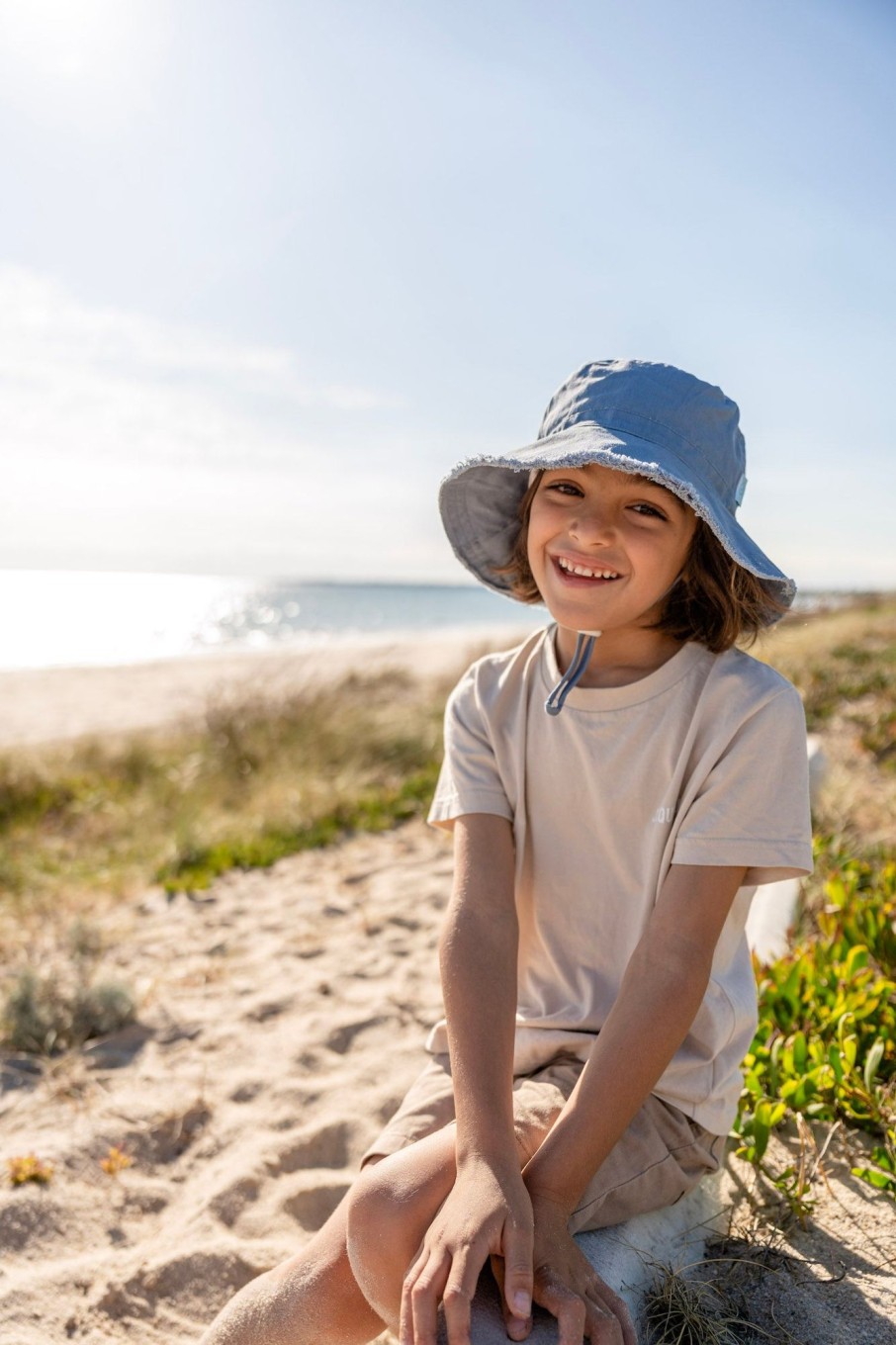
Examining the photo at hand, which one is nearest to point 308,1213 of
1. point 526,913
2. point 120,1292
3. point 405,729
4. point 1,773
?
point 120,1292

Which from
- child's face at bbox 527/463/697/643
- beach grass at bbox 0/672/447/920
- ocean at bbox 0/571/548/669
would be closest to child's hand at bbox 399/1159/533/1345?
child's face at bbox 527/463/697/643

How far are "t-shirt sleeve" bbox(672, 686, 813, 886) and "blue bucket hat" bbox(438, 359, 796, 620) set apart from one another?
292 mm

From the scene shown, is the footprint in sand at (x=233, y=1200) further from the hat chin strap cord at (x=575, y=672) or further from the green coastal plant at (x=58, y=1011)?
the hat chin strap cord at (x=575, y=672)

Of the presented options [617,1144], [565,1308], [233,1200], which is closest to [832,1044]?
[617,1144]

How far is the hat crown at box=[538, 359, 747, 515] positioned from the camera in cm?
178

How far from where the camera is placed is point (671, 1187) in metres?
1.74

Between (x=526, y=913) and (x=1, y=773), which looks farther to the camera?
(x=1, y=773)

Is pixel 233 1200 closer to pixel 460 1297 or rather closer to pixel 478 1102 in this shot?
pixel 478 1102

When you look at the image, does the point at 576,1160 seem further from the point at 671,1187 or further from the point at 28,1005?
the point at 28,1005

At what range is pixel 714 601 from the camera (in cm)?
190

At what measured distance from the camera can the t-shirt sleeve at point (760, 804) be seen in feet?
5.47

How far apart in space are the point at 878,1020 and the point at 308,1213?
1482 millimetres

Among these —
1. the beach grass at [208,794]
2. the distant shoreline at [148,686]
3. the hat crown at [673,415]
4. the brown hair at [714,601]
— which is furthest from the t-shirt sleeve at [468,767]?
the distant shoreline at [148,686]

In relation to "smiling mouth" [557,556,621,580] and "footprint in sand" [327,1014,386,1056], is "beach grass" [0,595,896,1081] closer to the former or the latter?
"footprint in sand" [327,1014,386,1056]
